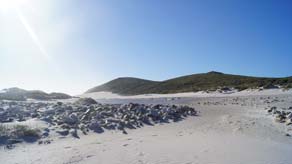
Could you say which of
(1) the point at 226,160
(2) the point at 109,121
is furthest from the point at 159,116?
(1) the point at 226,160

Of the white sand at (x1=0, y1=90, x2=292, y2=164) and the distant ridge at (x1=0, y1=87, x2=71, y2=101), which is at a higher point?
the distant ridge at (x1=0, y1=87, x2=71, y2=101)

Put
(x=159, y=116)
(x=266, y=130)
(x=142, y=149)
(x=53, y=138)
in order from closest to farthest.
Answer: (x=142, y=149)
(x=53, y=138)
(x=266, y=130)
(x=159, y=116)

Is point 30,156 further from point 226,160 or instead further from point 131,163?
point 226,160

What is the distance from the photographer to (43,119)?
1284 cm

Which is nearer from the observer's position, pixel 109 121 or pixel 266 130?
pixel 266 130

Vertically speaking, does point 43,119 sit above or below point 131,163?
above

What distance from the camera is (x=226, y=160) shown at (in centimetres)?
640

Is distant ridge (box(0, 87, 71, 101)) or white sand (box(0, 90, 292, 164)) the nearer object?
white sand (box(0, 90, 292, 164))

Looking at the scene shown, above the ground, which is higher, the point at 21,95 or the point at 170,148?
A: the point at 21,95

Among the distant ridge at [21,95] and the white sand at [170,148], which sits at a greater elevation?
the distant ridge at [21,95]

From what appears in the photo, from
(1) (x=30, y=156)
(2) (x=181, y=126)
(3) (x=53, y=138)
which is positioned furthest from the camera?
(2) (x=181, y=126)

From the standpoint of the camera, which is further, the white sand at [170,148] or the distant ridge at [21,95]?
the distant ridge at [21,95]

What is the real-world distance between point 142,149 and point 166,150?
0.70m

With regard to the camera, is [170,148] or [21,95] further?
[21,95]
